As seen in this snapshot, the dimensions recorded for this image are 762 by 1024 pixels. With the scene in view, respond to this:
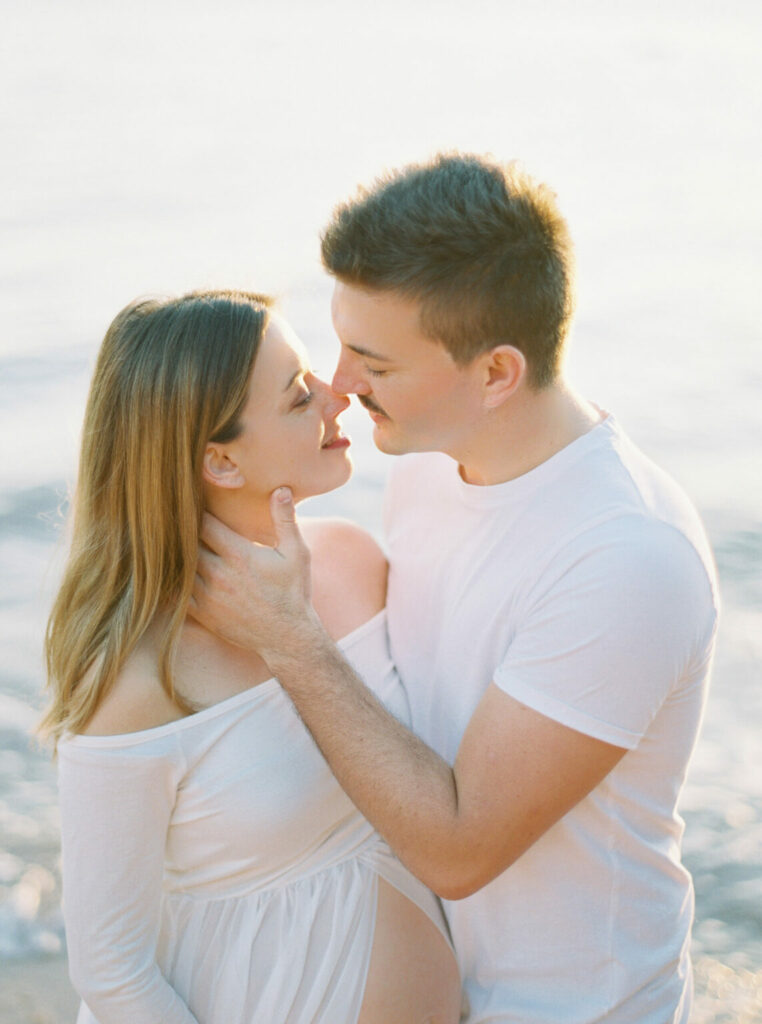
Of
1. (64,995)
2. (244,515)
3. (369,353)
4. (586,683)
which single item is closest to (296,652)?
(244,515)

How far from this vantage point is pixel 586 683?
2.70m

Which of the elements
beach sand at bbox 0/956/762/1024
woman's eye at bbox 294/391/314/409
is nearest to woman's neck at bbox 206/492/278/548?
woman's eye at bbox 294/391/314/409

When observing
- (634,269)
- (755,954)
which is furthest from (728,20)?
(755,954)

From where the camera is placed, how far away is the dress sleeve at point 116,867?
2.76 m

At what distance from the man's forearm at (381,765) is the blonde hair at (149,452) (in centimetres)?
34

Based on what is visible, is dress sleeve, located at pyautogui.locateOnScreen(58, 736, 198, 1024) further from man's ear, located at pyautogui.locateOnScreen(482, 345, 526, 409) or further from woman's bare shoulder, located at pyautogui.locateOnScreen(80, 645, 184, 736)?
man's ear, located at pyautogui.locateOnScreen(482, 345, 526, 409)

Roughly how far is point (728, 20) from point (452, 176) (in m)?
21.9

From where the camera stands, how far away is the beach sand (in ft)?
15.5

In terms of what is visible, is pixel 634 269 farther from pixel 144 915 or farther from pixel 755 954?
pixel 144 915

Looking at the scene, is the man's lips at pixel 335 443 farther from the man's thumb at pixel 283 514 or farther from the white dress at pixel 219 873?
the white dress at pixel 219 873

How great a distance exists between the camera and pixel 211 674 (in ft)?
9.91

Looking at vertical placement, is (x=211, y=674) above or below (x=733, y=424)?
above

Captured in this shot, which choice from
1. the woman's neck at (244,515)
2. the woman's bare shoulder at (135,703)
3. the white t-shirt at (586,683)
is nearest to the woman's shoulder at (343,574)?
the woman's neck at (244,515)

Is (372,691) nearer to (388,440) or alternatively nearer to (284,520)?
(284,520)
